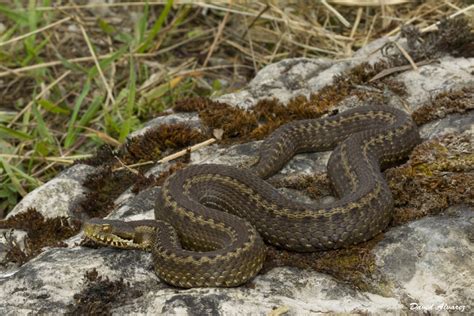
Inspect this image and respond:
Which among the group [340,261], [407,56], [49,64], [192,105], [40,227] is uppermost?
[407,56]

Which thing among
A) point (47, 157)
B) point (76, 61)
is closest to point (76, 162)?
point (47, 157)

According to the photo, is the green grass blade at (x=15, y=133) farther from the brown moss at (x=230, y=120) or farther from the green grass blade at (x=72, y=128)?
the brown moss at (x=230, y=120)

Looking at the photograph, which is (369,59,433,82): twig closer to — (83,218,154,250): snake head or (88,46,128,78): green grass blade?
(88,46,128,78): green grass blade

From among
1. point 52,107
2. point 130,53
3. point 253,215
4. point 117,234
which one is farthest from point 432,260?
point 130,53

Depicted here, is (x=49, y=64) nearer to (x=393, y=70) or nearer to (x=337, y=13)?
(x=337, y=13)

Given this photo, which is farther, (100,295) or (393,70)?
(393,70)

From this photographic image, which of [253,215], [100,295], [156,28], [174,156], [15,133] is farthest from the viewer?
[156,28]

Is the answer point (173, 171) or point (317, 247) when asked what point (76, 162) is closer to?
point (173, 171)
